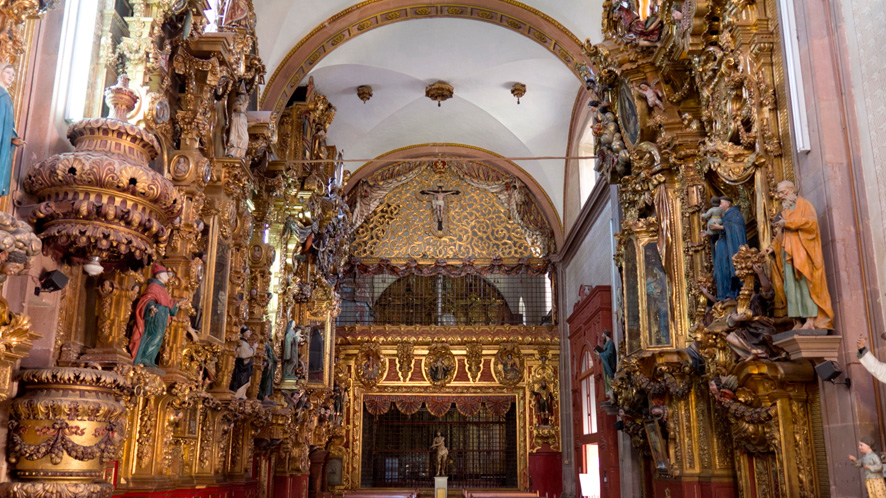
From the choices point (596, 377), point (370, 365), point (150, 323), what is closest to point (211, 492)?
point (150, 323)

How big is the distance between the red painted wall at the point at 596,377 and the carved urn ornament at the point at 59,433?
935 cm

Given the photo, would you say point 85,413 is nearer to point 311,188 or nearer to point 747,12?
point 747,12

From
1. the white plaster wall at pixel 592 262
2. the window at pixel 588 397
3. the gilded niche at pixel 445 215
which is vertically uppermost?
the gilded niche at pixel 445 215

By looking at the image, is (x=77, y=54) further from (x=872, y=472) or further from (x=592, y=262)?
(x=592, y=262)

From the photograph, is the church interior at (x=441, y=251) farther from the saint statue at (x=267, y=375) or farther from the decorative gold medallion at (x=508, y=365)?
the saint statue at (x=267, y=375)

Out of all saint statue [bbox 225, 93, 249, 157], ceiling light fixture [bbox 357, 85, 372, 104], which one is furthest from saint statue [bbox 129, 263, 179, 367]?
ceiling light fixture [bbox 357, 85, 372, 104]

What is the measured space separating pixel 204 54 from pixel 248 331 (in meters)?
4.08

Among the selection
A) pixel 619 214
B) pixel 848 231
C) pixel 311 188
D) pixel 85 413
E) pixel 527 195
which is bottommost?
pixel 85 413

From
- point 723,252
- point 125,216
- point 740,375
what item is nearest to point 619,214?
point 723,252

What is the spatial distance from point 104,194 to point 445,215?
52.9 ft

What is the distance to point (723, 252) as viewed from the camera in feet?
24.8

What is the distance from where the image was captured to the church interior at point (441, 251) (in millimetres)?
5930

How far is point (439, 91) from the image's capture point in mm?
18688

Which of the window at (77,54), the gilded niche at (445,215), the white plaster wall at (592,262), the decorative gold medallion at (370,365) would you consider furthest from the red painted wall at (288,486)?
the window at (77,54)
